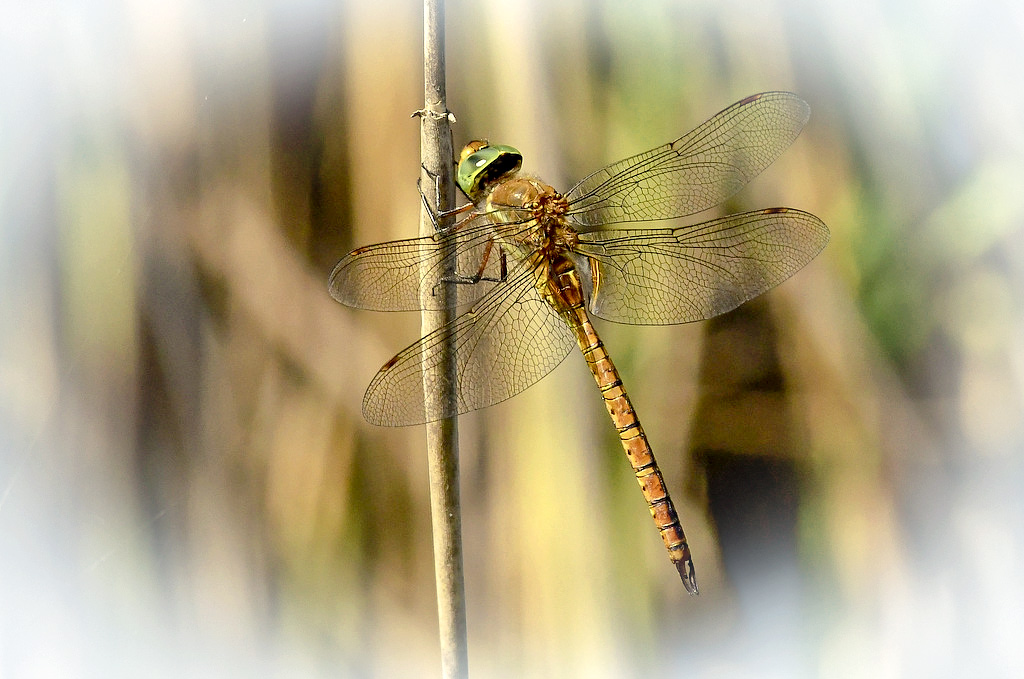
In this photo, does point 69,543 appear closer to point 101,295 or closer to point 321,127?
point 101,295

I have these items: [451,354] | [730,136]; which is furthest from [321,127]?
[730,136]

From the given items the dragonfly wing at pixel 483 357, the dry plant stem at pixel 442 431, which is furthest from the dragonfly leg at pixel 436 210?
the dragonfly wing at pixel 483 357

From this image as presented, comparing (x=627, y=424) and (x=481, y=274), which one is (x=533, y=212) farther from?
(x=627, y=424)

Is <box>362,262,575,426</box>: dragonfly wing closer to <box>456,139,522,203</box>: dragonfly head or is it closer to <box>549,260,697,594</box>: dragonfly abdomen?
<box>549,260,697,594</box>: dragonfly abdomen

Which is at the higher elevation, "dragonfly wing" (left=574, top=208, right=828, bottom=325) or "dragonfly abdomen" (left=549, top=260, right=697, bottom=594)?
"dragonfly wing" (left=574, top=208, right=828, bottom=325)

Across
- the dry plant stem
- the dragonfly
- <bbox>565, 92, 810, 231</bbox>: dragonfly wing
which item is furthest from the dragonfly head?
Result: the dry plant stem
